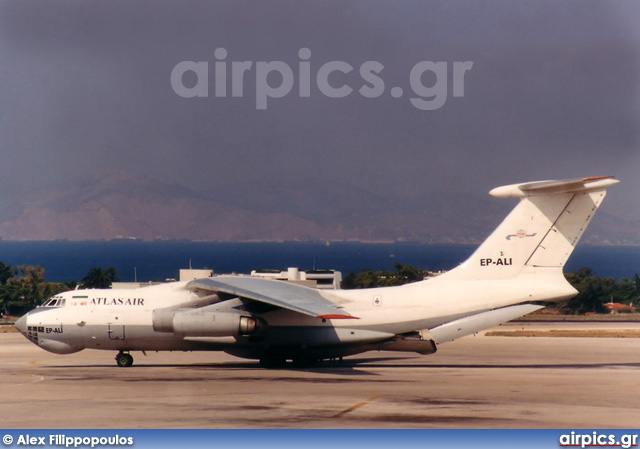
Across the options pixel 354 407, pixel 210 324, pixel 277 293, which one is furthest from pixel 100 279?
pixel 354 407

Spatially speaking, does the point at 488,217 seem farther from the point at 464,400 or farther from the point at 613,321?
the point at 464,400

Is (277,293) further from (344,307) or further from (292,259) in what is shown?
(292,259)

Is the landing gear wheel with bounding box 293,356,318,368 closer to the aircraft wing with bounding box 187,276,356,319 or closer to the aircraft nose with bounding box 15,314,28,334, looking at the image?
the aircraft wing with bounding box 187,276,356,319

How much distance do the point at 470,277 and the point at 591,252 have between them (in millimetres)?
169494

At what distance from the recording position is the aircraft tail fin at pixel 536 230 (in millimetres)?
20859

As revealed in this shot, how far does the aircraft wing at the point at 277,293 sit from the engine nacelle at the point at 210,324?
685mm

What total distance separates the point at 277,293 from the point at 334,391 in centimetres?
438

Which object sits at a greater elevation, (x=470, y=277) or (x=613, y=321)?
(x=470, y=277)

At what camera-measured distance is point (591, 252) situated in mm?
182500

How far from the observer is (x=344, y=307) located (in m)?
22.2

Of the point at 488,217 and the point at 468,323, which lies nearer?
the point at 468,323

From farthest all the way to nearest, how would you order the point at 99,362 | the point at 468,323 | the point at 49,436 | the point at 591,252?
the point at 591,252, the point at 99,362, the point at 468,323, the point at 49,436

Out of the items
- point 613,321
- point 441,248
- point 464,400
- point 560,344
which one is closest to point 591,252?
point 441,248

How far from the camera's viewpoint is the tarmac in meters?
14.0
